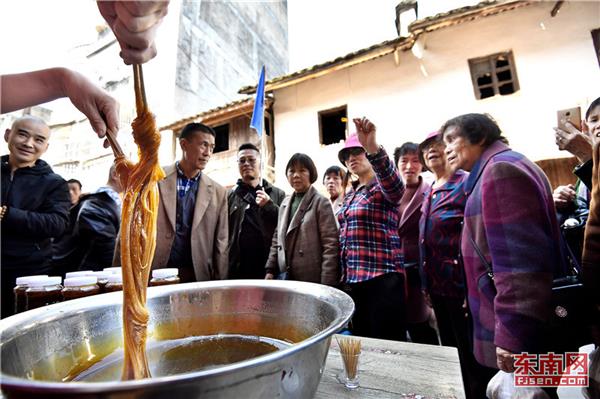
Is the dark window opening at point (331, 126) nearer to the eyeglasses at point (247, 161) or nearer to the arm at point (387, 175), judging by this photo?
the eyeglasses at point (247, 161)

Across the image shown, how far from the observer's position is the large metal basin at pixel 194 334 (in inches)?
17.0

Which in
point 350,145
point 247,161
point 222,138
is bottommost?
point 350,145

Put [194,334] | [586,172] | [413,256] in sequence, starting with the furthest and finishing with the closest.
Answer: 1. [413,256]
2. [586,172]
3. [194,334]

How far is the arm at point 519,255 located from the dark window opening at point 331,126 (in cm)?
736

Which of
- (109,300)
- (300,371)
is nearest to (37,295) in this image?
(109,300)

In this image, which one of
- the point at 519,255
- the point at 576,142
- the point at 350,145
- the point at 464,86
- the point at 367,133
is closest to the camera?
the point at 519,255

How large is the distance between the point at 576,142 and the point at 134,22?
261 cm

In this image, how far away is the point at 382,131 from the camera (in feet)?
25.1

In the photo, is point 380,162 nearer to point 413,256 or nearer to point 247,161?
point 413,256

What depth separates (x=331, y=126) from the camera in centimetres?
878

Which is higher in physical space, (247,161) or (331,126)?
(331,126)

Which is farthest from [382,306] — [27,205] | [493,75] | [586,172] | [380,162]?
[493,75]

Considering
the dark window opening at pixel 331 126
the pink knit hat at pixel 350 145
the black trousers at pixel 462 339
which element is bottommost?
the black trousers at pixel 462 339

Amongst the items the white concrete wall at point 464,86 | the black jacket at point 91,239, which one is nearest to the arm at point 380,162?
the black jacket at point 91,239
